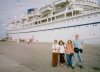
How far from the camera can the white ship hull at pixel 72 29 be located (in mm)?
22750

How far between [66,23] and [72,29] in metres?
2.17

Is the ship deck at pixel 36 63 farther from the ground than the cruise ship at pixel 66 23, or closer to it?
closer to it

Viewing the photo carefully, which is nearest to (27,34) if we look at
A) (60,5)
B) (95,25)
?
(60,5)

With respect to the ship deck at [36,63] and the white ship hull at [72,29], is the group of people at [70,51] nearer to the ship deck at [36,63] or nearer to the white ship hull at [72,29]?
the ship deck at [36,63]

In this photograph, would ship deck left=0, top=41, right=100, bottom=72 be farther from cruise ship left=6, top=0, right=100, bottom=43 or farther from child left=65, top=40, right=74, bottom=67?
cruise ship left=6, top=0, right=100, bottom=43

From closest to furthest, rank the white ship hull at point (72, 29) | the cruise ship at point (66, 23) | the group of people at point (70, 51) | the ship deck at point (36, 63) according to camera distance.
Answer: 1. the ship deck at point (36, 63)
2. the group of people at point (70, 51)
3. the white ship hull at point (72, 29)
4. the cruise ship at point (66, 23)

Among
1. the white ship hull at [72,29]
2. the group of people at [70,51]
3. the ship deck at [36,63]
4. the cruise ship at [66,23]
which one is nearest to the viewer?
the ship deck at [36,63]

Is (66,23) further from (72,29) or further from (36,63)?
(36,63)

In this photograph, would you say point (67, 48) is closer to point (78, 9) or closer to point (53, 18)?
point (78, 9)

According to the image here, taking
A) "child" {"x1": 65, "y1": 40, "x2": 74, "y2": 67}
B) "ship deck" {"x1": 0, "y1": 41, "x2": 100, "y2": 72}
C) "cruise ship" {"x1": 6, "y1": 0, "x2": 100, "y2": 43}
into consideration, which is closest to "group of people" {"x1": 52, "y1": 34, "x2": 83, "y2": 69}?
"child" {"x1": 65, "y1": 40, "x2": 74, "y2": 67}

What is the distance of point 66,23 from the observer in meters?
28.2

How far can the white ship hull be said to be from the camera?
22.8 metres

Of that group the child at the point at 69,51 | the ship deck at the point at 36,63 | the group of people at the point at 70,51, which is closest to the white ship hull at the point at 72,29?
the ship deck at the point at 36,63

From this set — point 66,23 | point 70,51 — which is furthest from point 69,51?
point 66,23
